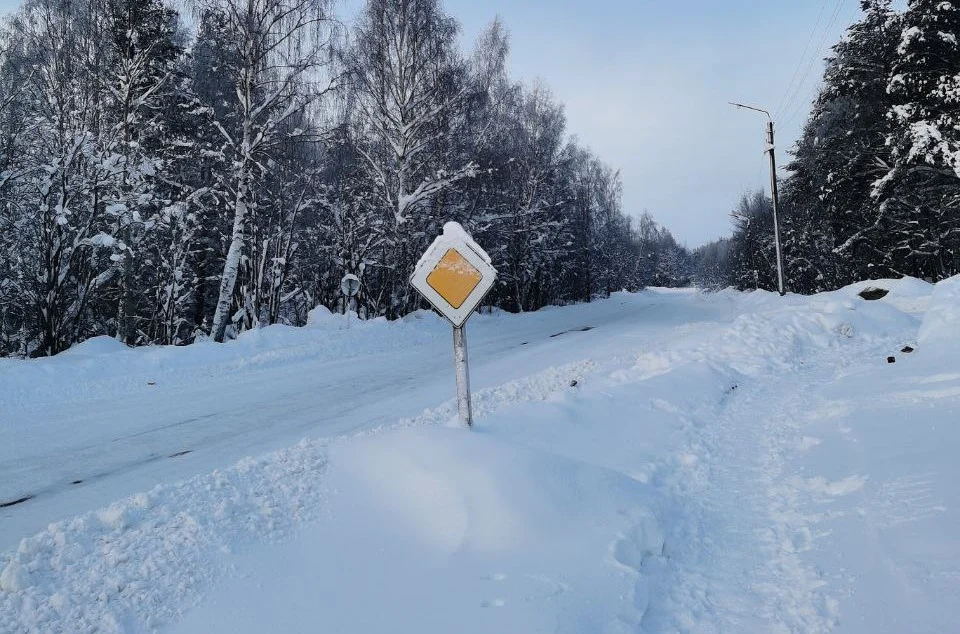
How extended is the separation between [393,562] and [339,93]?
17.1 meters

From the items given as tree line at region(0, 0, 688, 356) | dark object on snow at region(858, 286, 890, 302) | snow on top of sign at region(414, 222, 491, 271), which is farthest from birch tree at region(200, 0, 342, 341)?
dark object on snow at region(858, 286, 890, 302)

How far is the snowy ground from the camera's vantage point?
2.36 m

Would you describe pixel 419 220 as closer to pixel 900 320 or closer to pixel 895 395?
pixel 900 320

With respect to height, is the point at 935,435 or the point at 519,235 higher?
the point at 519,235

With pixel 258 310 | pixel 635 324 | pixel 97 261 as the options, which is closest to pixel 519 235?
pixel 635 324

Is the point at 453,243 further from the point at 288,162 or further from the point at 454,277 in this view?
the point at 288,162

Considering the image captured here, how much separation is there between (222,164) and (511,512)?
58.5ft

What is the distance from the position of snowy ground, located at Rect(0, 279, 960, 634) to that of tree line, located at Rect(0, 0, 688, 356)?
21.1 feet

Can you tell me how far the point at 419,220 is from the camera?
19250mm

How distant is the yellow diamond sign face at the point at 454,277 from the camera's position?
4.02 meters

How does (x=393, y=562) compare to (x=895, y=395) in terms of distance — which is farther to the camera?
(x=895, y=395)

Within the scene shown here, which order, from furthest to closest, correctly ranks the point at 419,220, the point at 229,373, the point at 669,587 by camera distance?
the point at 419,220
the point at 229,373
the point at 669,587

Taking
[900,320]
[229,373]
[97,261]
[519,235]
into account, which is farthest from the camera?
[519,235]

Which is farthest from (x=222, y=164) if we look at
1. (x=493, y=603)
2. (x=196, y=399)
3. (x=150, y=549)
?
(x=493, y=603)
